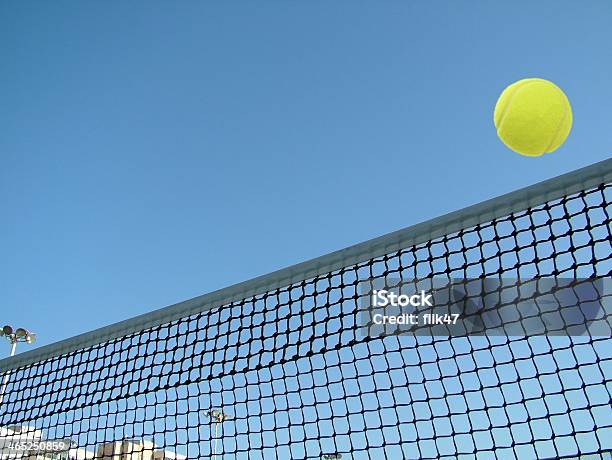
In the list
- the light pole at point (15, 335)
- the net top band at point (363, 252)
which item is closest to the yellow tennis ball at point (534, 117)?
the net top band at point (363, 252)

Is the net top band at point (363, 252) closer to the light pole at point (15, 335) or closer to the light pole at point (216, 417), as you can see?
the light pole at point (216, 417)

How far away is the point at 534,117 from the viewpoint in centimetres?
386

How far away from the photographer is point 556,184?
8.56ft

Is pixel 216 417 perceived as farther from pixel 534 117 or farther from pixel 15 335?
pixel 15 335

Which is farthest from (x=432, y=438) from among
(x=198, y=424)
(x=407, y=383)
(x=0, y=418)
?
(x=0, y=418)

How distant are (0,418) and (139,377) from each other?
137 centimetres

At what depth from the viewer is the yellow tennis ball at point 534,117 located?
12.6ft

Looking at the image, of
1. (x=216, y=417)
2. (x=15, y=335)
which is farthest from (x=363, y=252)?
(x=15, y=335)

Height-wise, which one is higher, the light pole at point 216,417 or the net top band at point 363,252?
the net top band at point 363,252

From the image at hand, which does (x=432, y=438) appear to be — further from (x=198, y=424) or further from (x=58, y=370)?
(x=58, y=370)

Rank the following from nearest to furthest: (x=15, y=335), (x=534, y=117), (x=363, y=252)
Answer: (x=363, y=252)
(x=534, y=117)
(x=15, y=335)

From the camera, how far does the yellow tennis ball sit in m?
3.84

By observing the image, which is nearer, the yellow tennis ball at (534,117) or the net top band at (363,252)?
the net top band at (363,252)

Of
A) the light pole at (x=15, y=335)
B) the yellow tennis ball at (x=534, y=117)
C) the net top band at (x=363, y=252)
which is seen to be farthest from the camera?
the light pole at (x=15, y=335)
